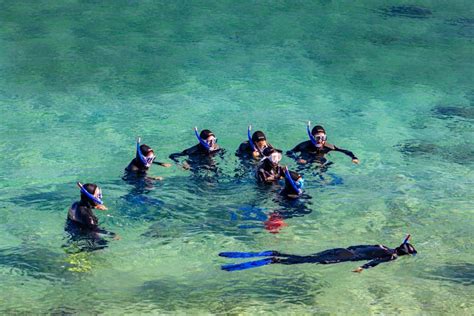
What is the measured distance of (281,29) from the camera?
2594cm

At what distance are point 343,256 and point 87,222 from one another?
3891 mm

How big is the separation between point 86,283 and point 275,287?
105 inches

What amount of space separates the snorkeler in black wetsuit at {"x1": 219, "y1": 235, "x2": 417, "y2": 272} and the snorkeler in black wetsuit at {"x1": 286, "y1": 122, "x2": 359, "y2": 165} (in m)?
4.34

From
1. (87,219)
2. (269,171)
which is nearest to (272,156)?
(269,171)

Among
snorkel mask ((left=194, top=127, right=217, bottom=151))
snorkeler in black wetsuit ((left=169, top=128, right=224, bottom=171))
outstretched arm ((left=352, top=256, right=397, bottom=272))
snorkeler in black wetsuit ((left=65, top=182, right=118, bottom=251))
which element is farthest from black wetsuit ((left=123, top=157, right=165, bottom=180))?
outstretched arm ((left=352, top=256, right=397, bottom=272))

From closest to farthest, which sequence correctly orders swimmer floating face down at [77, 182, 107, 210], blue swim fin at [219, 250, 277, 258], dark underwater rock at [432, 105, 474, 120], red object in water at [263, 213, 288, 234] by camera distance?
blue swim fin at [219, 250, 277, 258]
swimmer floating face down at [77, 182, 107, 210]
red object in water at [263, 213, 288, 234]
dark underwater rock at [432, 105, 474, 120]

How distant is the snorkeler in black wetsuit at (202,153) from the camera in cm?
1557

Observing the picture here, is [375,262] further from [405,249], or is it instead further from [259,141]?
[259,141]

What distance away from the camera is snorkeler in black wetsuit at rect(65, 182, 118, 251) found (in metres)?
12.0

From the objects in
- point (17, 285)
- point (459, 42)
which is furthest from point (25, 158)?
point (459, 42)

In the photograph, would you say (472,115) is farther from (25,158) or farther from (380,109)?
(25,158)

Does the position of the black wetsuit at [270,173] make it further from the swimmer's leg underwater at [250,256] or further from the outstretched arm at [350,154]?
the swimmer's leg underwater at [250,256]

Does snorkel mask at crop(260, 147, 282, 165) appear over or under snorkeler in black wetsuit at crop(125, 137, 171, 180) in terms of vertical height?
over

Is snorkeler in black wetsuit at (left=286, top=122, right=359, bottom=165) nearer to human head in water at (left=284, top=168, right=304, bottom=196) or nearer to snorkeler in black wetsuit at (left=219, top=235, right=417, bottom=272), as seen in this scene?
human head in water at (left=284, top=168, right=304, bottom=196)
